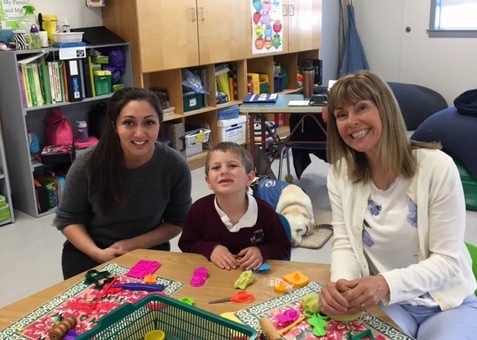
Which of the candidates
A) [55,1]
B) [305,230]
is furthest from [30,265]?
[55,1]

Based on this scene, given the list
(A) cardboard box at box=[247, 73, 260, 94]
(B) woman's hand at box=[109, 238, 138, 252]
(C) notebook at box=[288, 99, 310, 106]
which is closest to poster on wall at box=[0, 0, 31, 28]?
(C) notebook at box=[288, 99, 310, 106]

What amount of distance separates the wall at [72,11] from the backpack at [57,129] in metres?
0.68

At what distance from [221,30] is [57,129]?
1.68 metres

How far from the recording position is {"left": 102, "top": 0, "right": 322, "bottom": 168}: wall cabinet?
396 cm

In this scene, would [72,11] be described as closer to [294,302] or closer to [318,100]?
[318,100]

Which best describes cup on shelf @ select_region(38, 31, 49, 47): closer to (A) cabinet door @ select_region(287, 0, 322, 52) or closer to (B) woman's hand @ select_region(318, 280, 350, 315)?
(A) cabinet door @ select_region(287, 0, 322, 52)

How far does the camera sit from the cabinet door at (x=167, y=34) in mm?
3922

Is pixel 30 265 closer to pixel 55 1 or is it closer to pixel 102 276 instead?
A: pixel 102 276

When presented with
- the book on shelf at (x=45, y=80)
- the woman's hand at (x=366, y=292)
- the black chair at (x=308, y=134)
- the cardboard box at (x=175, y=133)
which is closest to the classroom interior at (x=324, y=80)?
the cardboard box at (x=175, y=133)

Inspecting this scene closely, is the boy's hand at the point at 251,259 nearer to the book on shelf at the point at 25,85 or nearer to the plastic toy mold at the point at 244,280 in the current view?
the plastic toy mold at the point at 244,280

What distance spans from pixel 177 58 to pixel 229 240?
2.85m

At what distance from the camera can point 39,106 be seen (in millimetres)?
3551


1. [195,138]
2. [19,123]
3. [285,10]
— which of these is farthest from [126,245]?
[285,10]

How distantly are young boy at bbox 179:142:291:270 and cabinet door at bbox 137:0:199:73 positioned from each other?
250 cm
